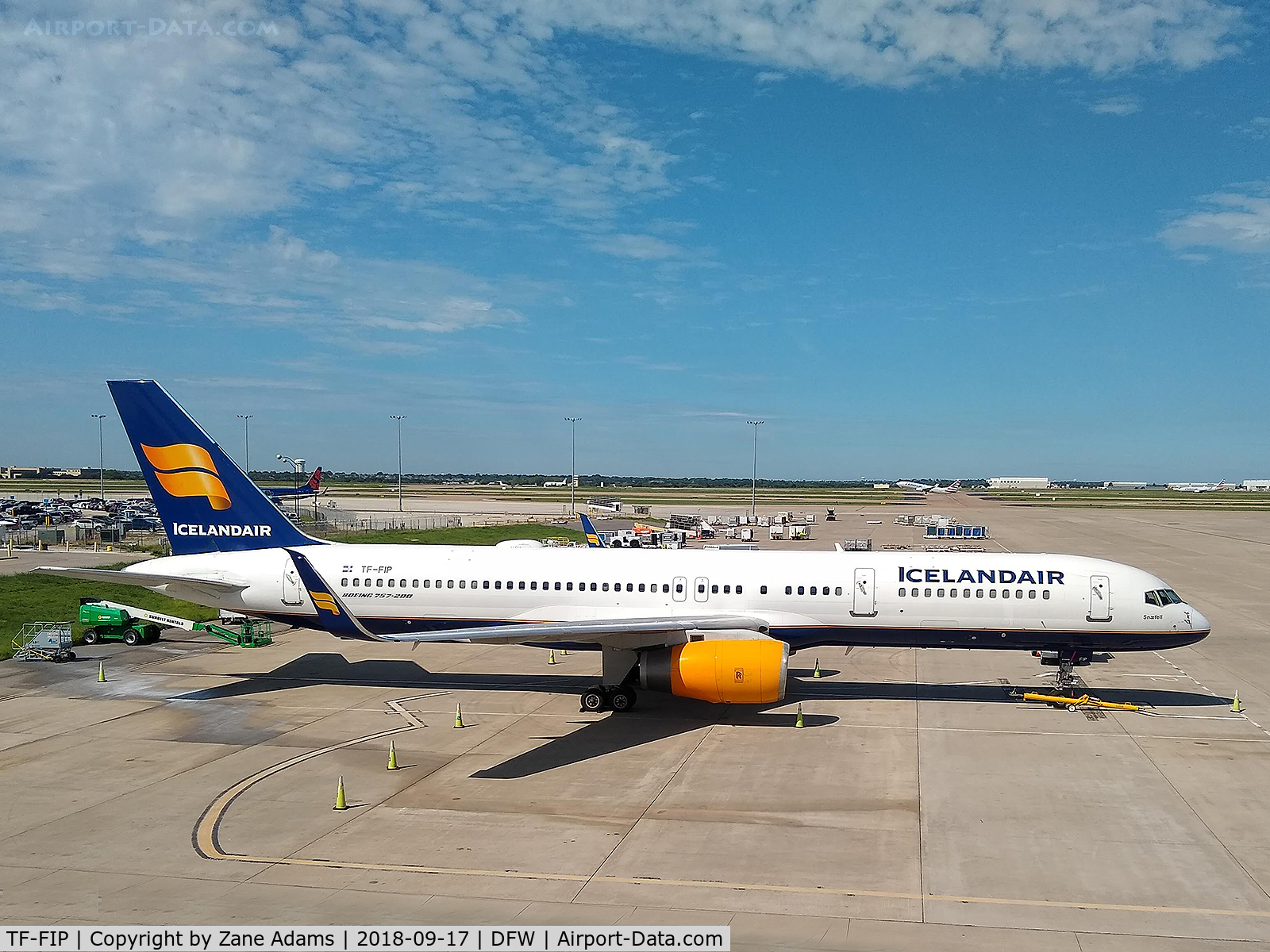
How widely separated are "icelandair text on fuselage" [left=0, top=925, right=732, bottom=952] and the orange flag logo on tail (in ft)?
54.1

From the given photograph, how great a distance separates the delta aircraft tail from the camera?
25781 millimetres

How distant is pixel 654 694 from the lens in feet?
81.2

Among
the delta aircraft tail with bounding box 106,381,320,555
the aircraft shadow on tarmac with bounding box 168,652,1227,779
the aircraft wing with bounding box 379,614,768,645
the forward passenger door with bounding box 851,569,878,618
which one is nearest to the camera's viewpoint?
the aircraft shadow on tarmac with bounding box 168,652,1227,779

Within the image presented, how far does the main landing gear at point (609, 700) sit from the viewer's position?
22719 millimetres

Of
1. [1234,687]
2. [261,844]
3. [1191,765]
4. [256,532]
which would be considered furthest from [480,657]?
[1234,687]

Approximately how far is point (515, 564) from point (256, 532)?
822cm

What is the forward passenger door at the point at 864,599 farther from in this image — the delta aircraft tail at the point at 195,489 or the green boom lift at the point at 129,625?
the green boom lift at the point at 129,625

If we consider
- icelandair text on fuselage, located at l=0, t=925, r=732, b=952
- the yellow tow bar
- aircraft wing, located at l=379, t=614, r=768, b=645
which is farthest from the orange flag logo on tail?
the yellow tow bar

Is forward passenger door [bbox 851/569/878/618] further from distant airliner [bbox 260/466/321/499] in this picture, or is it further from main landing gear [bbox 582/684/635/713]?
distant airliner [bbox 260/466/321/499]

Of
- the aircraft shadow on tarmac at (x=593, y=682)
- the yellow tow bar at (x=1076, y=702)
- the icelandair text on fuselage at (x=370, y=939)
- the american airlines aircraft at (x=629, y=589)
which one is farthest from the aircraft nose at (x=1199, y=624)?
the icelandair text on fuselage at (x=370, y=939)

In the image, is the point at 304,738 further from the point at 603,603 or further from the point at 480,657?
the point at 480,657

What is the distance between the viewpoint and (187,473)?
85.2ft

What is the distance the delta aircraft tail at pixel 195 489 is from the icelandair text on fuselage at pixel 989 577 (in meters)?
19.1

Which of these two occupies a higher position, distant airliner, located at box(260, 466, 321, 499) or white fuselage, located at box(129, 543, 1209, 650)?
distant airliner, located at box(260, 466, 321, 499)
